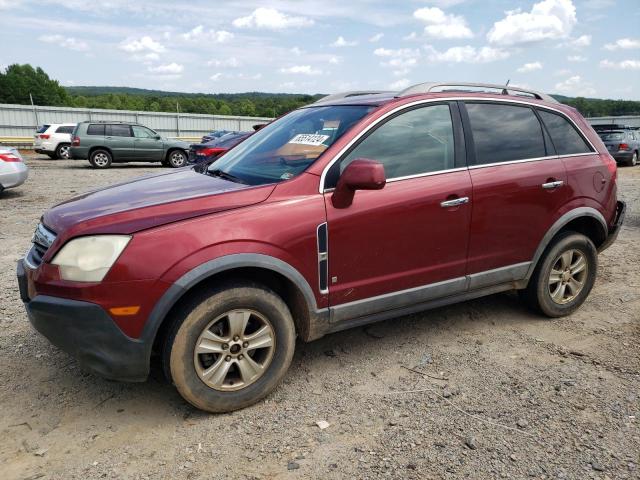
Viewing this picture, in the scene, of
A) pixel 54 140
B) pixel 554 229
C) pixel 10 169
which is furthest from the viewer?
pixel 54 140

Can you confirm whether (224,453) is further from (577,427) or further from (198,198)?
(577,427)

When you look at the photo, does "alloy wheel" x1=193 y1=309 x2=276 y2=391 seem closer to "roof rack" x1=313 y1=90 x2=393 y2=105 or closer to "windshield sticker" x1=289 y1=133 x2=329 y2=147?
"windshield sticker" x1=289 y1=133 x2=329 y2=147

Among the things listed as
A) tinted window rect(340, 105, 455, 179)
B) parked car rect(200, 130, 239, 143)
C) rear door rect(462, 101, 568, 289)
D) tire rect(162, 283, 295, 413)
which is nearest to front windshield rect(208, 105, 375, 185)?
tinted window rect(340, 105, 455, 179)

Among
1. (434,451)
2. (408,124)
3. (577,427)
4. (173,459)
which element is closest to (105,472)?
(173,459)

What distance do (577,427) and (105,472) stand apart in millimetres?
2434

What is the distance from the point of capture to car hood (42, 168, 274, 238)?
2.60m

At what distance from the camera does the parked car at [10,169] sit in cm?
998

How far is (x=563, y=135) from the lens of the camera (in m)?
4.06

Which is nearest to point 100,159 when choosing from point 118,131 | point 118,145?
point 118,145

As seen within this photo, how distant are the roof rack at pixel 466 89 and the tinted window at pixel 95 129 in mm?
17214

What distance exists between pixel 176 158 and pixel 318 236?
1788cm

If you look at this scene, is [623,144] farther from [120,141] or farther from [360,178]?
[360,178]

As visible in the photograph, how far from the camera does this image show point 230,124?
3631 cm

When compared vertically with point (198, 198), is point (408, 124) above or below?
above
